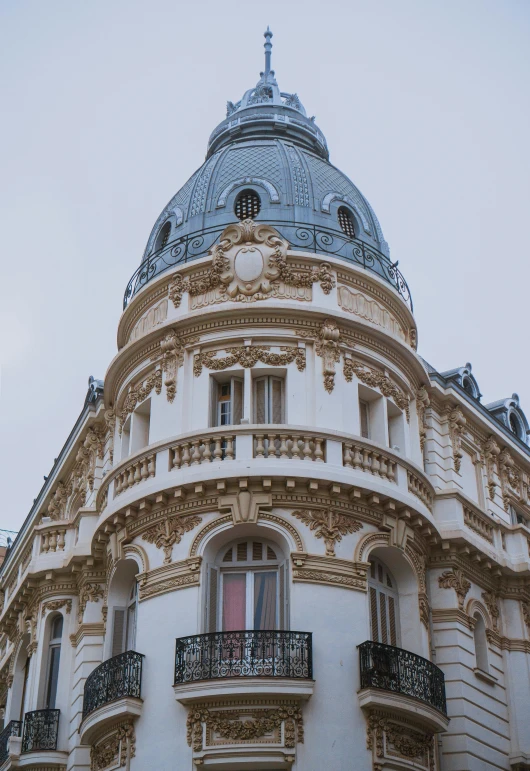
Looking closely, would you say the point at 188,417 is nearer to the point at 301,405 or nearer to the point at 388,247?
the point at 301,405

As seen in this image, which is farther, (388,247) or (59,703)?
(388,247)

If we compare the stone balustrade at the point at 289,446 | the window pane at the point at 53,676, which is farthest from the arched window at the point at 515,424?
the window pane at the point at 53,676

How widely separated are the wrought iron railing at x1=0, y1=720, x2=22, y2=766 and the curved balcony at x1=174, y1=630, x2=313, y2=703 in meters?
6.89

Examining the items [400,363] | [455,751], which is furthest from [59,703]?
[400,363]

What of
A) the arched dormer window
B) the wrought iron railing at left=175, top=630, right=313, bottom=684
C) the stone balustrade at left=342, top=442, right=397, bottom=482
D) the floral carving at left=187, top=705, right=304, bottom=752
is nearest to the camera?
the floral carving at left=187, top=705, right=304, bottom=752

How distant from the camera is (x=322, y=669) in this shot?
2012cm

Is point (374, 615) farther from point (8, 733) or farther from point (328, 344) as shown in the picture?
point (8, 733)

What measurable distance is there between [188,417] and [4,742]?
8893 mm

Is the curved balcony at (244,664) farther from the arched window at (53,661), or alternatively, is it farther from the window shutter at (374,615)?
the arched window at (53,661)

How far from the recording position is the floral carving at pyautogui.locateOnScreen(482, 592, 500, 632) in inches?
995

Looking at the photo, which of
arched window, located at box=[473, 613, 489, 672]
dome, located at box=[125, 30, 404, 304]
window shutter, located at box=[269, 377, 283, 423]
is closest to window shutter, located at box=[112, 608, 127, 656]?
window shutter, located at box=[269, 377, 283, 423]

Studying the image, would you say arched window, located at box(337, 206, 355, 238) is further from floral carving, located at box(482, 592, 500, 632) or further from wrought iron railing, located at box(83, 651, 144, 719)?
wrought iron railing, located at box(83, 651, 144, 719)

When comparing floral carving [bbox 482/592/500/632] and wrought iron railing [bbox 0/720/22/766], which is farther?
floral carving [bbox 482/592/500/632]

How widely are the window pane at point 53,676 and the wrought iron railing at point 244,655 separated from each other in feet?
19.8
